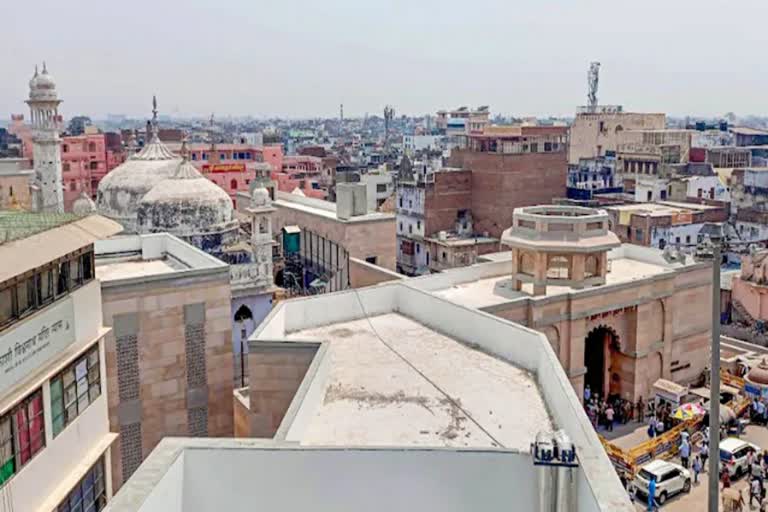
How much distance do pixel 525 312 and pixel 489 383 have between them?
1028 cm

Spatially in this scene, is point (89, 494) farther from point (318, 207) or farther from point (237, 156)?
point (237, 156)

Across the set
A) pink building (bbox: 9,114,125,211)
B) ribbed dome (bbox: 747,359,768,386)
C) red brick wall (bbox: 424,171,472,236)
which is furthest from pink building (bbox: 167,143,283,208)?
ribbed dome (bbox: 747,359,768,386)

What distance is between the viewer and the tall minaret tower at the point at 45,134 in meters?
38.5

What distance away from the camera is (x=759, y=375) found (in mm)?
26234

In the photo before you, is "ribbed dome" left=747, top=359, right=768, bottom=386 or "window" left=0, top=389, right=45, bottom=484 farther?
"ribbed dome" left=747, top=359, right=768, bottom=386

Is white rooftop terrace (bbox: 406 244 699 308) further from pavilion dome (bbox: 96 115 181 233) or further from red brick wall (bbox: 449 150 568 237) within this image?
red brick wall (bbox: 449 150 568 237)

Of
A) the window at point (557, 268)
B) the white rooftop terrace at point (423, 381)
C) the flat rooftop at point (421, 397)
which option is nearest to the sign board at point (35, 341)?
the white rooftop terrace at point (423, 381)

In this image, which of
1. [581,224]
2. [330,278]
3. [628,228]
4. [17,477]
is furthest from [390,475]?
[628,228]

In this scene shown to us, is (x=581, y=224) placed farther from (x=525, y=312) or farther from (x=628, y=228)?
(x=628, y=228)

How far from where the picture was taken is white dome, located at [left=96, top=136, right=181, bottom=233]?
34.2m

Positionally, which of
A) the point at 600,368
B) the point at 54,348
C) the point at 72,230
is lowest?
the point at 600,368

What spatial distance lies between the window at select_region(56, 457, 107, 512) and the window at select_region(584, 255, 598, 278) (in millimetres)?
16987

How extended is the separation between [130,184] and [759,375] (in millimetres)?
26561

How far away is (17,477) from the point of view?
9.59 m
